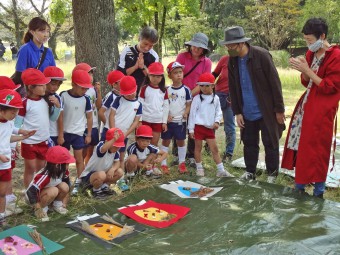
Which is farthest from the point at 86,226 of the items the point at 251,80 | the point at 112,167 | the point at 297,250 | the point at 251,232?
the point at 251,80

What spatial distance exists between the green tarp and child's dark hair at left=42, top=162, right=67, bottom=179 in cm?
40

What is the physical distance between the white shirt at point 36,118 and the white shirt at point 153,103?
1.25 m

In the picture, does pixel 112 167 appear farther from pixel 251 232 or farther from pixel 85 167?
pixel 251 232

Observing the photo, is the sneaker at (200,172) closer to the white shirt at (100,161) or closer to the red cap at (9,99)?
the white shirt at (100,161)

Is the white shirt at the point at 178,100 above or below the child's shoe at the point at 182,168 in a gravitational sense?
above

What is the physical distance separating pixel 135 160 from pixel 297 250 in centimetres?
218

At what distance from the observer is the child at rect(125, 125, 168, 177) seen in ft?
14.1

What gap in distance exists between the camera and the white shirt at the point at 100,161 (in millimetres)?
3900

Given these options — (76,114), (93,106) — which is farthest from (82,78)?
(93,106)

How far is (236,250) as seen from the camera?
2.74 m

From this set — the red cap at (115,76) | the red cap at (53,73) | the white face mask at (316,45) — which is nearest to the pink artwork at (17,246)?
the red cap at (53,73)

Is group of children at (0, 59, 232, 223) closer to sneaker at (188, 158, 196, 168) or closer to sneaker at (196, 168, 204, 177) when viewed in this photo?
sneaker at (196, 168, 204, 177)

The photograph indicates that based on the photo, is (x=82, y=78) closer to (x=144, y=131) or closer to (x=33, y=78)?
(x=33, y=78)

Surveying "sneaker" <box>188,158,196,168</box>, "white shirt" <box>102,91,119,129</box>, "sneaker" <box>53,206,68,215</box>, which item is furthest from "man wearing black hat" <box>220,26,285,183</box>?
"sneaker" <box>53,206,68,215</box>
